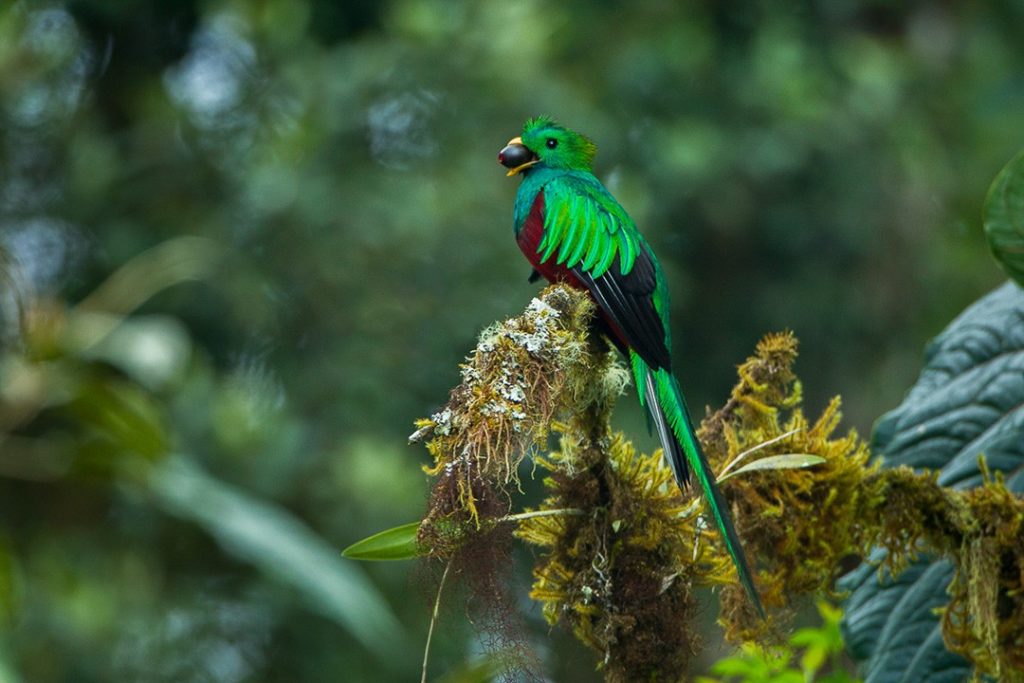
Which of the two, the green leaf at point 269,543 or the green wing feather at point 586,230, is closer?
the green wing feather at point 586,230

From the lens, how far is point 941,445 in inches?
101

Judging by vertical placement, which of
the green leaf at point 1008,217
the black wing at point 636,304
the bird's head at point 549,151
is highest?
the bird's head at point 549,151

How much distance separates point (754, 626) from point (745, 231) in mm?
5539

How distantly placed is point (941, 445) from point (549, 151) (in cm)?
118

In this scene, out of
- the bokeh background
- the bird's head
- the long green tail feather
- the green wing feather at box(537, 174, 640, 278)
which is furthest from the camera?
the bokeh background

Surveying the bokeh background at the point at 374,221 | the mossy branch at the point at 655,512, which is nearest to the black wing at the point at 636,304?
the mossy branch at the point at 655,512

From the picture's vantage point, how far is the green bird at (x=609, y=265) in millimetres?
2283

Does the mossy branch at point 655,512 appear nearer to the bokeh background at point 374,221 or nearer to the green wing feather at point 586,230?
the green wing feather at point 586,230

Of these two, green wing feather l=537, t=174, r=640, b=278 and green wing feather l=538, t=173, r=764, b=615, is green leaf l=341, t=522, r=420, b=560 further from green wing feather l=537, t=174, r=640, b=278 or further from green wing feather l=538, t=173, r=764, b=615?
green wing feather l=537, t=174, r=640, b=278

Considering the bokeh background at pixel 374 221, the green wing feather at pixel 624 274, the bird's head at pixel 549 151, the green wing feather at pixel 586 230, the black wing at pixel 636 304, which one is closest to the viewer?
the green wing feather at pixel 624 274

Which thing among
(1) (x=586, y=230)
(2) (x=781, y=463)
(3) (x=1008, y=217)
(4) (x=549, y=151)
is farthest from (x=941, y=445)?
(4) (x=549, y=151)

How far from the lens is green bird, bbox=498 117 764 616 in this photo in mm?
2283

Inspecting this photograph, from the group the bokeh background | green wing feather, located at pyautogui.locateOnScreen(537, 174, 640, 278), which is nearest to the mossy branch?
green wing feather, located at pyautogui.locateOnScreen(537, 174, 640, 278)

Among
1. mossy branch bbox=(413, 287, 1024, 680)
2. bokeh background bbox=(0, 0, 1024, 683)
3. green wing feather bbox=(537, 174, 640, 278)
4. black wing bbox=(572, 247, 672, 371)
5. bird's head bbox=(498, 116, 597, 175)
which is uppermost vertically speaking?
bokeh background bbox=(0, 0, 1024, 683)
